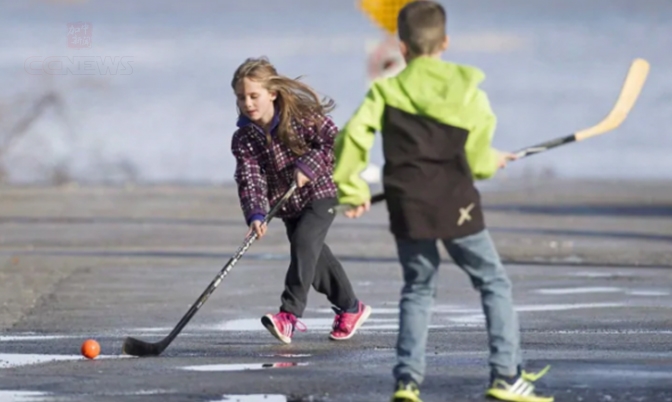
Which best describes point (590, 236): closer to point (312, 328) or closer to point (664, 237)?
point (664, 237)

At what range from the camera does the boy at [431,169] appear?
7.65 meters

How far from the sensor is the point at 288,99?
33.5ft

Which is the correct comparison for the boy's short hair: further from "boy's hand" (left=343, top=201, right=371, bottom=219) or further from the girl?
the girl

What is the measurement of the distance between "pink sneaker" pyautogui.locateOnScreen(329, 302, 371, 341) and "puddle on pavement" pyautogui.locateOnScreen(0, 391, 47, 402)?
2685 millimetres

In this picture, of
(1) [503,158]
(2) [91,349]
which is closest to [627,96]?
(1) [503,158]

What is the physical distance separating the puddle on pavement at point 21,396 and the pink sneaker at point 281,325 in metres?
2.30

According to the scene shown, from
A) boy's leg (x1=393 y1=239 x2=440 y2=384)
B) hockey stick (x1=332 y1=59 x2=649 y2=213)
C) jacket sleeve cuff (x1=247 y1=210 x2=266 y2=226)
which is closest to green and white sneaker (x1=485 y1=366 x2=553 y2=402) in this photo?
boy's leg (x1=393 y1=239 x2=440 y2=384)

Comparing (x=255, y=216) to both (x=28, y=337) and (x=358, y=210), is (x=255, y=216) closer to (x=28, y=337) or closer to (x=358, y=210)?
(x=28, y=337)

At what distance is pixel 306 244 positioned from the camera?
33.9ft

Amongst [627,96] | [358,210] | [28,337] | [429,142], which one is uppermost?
[627,96]

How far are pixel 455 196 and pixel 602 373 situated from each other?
1197 millimetres

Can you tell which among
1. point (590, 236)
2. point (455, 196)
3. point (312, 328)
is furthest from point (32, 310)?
point (590, 236)

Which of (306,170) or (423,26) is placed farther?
(306,170)

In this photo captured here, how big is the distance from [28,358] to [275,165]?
1751 millimetres
